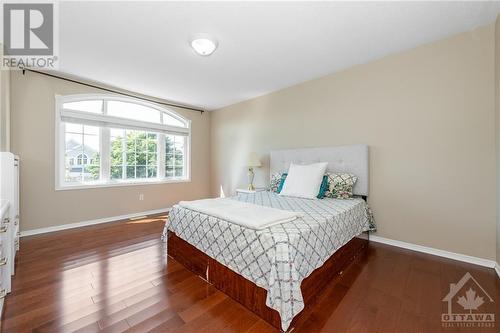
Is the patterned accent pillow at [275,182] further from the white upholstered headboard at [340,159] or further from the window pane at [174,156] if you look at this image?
the window pane at [174,156]

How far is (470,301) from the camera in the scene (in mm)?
1614

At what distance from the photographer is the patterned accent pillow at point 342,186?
9.12 feet

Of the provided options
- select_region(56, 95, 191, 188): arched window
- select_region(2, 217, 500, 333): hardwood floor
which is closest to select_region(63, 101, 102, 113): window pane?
select_region(56, 95, 191, 188): arched window

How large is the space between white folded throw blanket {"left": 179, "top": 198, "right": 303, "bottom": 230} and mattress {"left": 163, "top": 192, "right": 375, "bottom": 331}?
4cm

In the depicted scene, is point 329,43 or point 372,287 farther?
point 329,43

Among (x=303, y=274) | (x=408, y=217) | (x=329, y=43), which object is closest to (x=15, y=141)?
(x=303, y=274)

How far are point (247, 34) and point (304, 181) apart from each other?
1.87 meters

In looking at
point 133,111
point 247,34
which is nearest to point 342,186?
point 247,34

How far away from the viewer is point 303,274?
4.60ft

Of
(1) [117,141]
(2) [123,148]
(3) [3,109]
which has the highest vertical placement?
(3) [3,109]

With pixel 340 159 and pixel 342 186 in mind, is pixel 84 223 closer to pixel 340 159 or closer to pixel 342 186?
pixel 342 186

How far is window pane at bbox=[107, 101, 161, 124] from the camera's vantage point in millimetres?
3859

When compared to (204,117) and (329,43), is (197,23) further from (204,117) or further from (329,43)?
(204,117)

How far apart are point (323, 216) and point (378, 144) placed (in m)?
1.57
